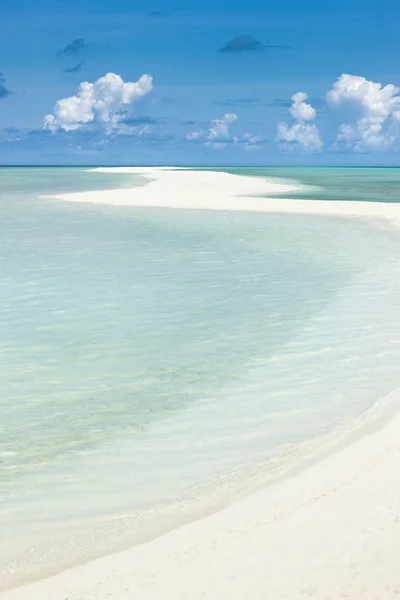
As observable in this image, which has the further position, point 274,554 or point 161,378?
point 161,378

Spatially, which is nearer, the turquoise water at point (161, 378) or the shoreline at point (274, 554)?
the shoreline at point (274, 554)

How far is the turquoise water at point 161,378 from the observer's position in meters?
5.80

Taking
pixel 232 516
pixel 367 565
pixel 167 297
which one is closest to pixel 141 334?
pixel 167 297

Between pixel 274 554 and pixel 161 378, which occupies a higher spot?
pixel 161 378

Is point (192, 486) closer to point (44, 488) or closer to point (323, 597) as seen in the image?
point (44, 488)

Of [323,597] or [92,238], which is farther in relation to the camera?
[92,238]

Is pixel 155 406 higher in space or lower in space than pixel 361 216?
lower

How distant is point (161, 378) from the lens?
9094 mm

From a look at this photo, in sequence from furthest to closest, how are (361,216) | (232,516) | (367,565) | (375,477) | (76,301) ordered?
(361,216), (76,301), (375,477), (232,516), (367,565)

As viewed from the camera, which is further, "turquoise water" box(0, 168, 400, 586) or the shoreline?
"turquoise water" box(0, 168, 400, 586)

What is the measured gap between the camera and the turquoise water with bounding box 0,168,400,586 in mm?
5801


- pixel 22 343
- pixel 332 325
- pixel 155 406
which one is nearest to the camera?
pixel 155 406

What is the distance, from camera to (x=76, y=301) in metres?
13.6

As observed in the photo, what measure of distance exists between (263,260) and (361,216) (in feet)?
46.6
